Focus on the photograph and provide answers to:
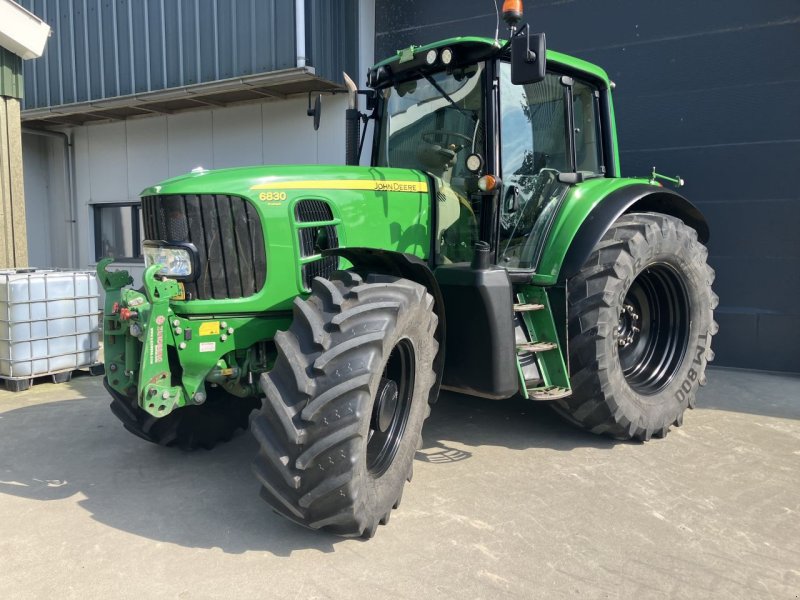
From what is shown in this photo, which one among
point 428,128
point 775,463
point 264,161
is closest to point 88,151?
point 264,161

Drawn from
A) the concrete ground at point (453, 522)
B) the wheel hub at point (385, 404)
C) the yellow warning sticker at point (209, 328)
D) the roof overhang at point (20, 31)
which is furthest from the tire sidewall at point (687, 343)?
the roof overhang at point (20, 31)

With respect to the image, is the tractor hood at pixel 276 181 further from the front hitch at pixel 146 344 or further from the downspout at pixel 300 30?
the downspout at pixel 300 30

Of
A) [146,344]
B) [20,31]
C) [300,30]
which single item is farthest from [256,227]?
[20,31]

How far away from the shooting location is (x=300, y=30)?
691 centimetres

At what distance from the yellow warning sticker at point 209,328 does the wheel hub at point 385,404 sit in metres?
0.84

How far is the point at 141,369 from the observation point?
2865 millimetres

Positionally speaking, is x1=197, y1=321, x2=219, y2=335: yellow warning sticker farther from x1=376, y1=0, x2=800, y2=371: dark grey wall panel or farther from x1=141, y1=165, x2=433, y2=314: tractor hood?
x1=376, y1=0, x2=800, y2=371: dark grey wall panel

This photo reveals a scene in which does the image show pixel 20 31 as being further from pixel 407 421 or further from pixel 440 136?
pixel 407 421

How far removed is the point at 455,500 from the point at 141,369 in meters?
1.67

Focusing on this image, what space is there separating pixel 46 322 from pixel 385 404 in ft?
13.9

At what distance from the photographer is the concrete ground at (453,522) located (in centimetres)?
254

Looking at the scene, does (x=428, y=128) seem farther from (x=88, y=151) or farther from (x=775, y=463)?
(x=88, y=151)

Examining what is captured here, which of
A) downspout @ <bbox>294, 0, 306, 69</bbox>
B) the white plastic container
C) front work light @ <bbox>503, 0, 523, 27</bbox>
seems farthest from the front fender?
the white plastic container

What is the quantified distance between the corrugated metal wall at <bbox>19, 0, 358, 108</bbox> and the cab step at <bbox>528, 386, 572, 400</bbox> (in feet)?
16.5
